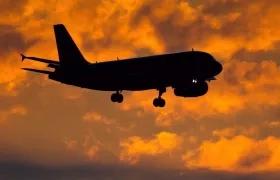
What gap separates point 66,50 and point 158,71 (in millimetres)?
19045

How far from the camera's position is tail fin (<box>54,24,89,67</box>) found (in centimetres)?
8269

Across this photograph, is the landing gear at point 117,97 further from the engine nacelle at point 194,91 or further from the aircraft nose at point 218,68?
the aircraft nose at point 218,68

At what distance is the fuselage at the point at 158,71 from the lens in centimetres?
7088

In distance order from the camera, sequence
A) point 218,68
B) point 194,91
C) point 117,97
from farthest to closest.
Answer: point 117,97, point 194,91, point 218,68

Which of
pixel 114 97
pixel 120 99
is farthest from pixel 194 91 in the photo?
pixel 114 97

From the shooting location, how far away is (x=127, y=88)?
7462 centimetres

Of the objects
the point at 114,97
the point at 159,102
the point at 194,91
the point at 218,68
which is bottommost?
the point at 194,91

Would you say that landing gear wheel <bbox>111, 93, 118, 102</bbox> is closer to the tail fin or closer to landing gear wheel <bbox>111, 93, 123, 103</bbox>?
landing gear wheel <bbox>111, 93, 123, 103</bbox>

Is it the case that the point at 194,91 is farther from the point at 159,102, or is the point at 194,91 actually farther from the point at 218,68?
the point at 159,102

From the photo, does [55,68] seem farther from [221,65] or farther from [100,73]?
[221,65]

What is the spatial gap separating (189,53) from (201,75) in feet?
10.6

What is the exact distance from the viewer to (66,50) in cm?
8412

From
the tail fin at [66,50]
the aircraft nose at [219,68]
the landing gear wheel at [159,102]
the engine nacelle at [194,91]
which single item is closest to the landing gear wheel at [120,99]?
the landing gear wheel at [159,102]

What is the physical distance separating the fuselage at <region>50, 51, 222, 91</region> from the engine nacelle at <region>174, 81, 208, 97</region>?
269 centimetres
